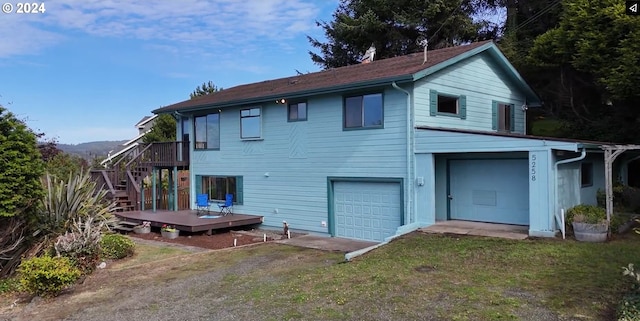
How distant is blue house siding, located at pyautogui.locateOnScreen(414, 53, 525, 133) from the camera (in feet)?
42.2

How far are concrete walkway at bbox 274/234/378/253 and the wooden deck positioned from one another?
257 cm

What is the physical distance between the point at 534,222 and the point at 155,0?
12.9 meters

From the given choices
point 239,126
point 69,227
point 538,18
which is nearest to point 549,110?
point 538,18

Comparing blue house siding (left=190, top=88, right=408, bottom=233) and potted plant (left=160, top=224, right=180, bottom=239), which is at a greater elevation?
blue house siding (left=190, top=88, right=408, bottom=233)

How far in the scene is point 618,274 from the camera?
7.29 m

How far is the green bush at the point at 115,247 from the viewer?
38.3 ft

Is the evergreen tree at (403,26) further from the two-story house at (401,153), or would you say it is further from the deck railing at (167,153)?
the deck railing at (167,153)

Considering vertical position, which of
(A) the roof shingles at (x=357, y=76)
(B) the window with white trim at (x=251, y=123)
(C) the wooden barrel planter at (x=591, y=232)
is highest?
(A) the roof shingles at (x=357, y=76)

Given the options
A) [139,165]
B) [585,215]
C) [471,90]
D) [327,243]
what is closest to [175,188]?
[139,165]

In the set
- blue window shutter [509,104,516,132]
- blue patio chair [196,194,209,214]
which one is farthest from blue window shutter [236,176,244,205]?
blue window shutter [509,104,516,132]

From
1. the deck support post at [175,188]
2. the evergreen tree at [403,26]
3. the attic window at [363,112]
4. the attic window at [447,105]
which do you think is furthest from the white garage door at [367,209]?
the evergreen tree at [403,26]

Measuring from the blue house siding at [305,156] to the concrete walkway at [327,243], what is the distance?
2.26 ft

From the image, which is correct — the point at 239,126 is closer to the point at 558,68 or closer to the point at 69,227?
the point at 69,227

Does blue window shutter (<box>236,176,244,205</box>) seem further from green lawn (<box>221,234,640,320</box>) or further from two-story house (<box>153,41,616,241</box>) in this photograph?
green lawn (<box>221,234,640,320</box>)
